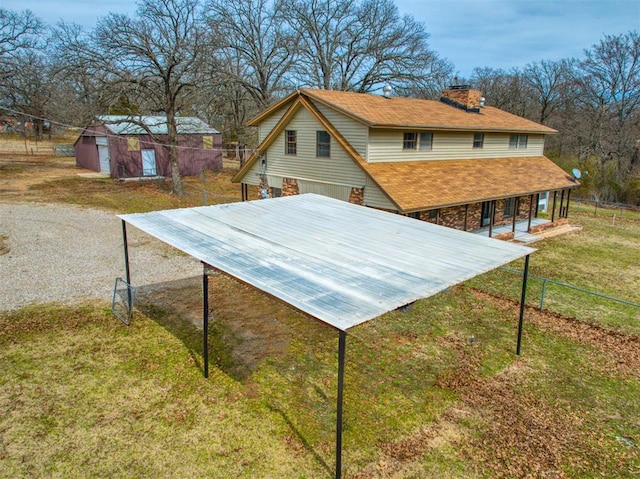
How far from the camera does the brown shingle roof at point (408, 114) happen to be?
17.3 m

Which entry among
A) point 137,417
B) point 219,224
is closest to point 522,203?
point 219,224

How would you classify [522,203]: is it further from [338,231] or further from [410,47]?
[410,47]

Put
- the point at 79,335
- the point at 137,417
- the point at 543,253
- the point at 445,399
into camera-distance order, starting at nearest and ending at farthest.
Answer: the point at 137,417, the point at 445,399, the point at 79,335, the point at 543,253

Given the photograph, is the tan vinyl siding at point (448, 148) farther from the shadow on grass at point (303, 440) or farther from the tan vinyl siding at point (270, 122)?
the shadow on grass at point (303, 440)

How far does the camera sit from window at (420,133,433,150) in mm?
19297

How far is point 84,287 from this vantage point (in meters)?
12.4

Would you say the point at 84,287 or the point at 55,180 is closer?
the point at 84,287

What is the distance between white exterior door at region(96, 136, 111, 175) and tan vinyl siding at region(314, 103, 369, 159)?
2009cm

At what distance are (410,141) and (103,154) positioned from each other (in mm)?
23966

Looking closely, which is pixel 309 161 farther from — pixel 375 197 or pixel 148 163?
pixel 148 163

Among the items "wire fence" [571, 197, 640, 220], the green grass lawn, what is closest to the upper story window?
"wire fence" [571, 197, 640, 220]

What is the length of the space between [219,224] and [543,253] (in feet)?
47.3

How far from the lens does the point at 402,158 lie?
60.7 ft

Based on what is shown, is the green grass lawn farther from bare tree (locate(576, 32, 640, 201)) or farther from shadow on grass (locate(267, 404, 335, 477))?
bare tree (locate(576, 32, 640, 201))
